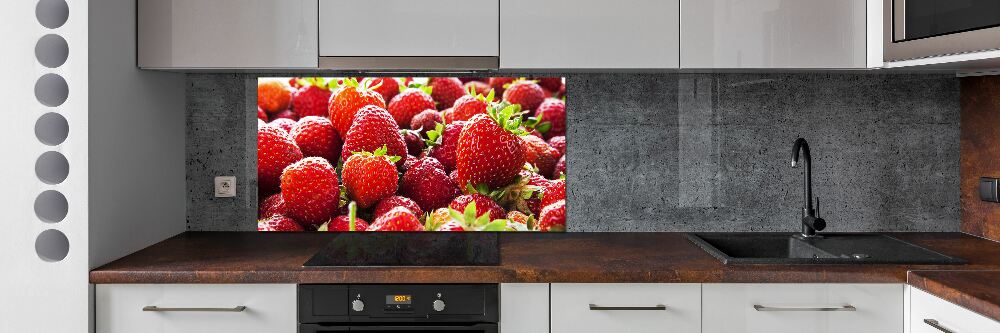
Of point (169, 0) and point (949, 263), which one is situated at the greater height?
point (169, 0)

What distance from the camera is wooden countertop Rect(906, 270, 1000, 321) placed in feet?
5.06

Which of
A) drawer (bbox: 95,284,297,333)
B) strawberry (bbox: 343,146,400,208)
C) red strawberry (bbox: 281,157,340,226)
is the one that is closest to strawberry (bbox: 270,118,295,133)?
red strawberry (bbox: 281,157,340,226)

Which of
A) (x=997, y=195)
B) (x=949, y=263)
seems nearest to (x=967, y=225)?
(x=997, y=195)

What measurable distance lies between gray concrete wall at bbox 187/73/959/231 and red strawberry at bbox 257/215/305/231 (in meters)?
0.15

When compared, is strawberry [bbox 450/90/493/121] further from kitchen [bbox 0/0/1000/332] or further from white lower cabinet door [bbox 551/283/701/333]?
white lower cabinet door [bbox 551/283/701/333]

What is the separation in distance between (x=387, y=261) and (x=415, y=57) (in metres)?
0.57

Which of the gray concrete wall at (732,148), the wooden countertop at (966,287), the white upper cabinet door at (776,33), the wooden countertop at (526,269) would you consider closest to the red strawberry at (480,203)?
the gray concrete wall at (732,148)

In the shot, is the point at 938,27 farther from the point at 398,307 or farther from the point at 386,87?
the point at 386,87

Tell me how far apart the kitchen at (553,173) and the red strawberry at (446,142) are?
0.08 ft

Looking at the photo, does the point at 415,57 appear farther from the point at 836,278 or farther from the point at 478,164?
the point at 836,278

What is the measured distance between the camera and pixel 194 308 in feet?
6.24

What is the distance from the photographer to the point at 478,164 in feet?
8.14

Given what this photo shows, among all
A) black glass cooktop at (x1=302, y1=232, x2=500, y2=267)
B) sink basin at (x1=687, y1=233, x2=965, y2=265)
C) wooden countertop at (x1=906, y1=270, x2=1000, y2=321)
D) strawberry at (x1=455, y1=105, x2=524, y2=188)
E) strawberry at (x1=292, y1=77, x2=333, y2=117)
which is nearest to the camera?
wooden countertop at (x1=906, y1=270, x2=1000, y2=321)

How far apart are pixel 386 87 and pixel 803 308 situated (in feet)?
4.63
